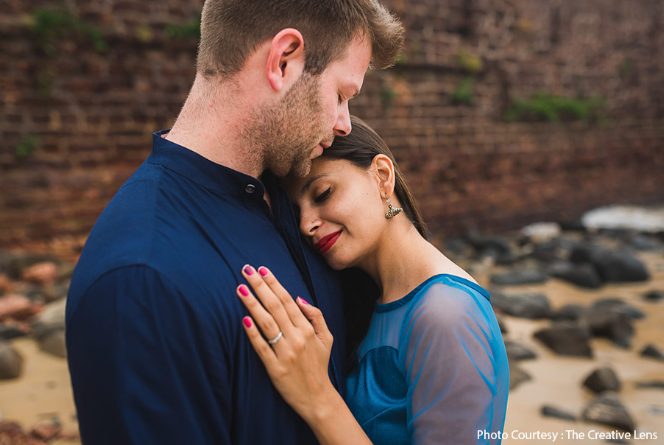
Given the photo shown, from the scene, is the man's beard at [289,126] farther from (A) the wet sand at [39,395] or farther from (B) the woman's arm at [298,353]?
(A) the wet sand at [39,395]

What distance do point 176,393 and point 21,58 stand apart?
4.57 meters

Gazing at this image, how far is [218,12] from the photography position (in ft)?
4.71

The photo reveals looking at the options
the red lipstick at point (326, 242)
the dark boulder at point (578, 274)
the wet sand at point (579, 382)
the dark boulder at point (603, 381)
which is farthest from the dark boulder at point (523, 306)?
the red lipstick at point (326, 242)

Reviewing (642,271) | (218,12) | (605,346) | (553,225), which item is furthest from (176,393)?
(553,225)

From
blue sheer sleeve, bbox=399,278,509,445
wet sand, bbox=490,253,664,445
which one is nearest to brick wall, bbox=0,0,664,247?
wet sand, bbox=490,253,664,445

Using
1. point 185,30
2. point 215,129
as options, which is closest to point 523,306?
point 215,129

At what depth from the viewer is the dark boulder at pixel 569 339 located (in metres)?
3.96

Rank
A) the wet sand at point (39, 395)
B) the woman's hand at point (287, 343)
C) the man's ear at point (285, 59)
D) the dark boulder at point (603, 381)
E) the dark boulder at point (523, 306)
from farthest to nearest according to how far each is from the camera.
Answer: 1. the dark boulder at point (523, 306)
2. the dark boulder at point (603, 381)
3. the wet sand at point (39, 395)
4. the man's ear at point (285, 59)
5. the woman's hand at point (287, 343)

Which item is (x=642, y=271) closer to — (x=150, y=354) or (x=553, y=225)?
(x=553, y=225)

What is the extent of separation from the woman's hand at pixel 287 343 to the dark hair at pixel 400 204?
1.20ft

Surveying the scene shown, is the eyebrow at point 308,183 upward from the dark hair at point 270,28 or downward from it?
downward

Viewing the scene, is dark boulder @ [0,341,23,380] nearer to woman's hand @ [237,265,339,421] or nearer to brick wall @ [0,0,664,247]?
brick wall @ [0,0,664,247]

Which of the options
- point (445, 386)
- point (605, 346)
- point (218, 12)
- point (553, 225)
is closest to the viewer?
point (445, 386)

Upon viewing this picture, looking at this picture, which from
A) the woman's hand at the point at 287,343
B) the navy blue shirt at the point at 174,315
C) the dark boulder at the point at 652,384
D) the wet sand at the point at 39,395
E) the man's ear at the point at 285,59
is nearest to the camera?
the navy blue shirt at the point at 174,315
